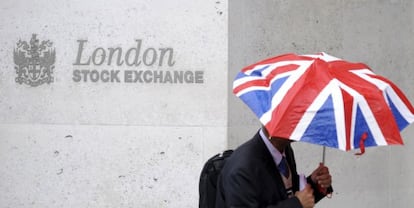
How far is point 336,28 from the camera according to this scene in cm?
614

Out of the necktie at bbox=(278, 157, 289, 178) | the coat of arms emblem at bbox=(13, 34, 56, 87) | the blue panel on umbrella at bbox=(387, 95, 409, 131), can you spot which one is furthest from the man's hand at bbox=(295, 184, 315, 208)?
the coat of arms emblem at bbox=(13, 34, 56, 87)

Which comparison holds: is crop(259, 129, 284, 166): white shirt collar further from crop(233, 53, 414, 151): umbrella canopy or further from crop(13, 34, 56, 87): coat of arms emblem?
crop(13, 34, 56, 87): coat of arms emblem

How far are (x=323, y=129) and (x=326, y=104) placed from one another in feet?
0.36

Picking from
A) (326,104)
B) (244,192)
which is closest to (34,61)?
(244,192)

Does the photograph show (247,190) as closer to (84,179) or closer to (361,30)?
(84,179)

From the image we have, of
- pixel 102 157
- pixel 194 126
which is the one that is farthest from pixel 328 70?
pixel 102 157

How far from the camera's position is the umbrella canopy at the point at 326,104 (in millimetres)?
2674

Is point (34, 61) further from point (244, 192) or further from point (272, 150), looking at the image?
point (244, 192)

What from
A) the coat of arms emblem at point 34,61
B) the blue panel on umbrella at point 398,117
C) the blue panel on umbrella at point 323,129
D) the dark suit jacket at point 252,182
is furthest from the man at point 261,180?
the coat of arms emblem at point 34,61

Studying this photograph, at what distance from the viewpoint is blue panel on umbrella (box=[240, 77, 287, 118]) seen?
9.08ft

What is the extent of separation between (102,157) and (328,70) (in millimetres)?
3336

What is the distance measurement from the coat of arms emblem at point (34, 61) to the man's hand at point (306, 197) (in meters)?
3.45

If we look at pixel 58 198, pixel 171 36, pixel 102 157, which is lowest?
pixel 58 198

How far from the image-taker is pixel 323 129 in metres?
2.67
